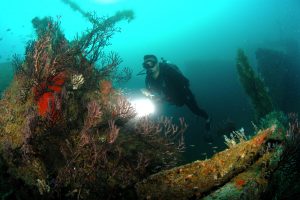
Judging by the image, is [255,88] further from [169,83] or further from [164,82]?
[164,82]

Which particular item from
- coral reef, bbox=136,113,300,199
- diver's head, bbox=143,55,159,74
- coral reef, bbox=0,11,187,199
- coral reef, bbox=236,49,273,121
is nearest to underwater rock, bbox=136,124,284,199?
coral reef, bbox=136,113,300,199

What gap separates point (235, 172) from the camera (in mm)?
3611

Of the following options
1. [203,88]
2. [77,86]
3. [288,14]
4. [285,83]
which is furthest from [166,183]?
[288,14]

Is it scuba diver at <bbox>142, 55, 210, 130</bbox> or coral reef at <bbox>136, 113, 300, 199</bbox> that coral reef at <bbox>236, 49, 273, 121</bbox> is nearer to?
scuba diver at <bbox>142, 55, 210, 130</bbox>

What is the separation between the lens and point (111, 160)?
5.11m

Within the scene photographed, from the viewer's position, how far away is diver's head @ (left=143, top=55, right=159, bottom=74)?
30.1ft

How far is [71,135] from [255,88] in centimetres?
777

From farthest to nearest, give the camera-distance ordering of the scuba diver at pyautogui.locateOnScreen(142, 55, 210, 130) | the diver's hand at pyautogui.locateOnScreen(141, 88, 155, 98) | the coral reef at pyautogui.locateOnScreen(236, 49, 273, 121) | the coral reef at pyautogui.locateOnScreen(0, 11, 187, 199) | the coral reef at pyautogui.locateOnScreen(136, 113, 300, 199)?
1. the coral reef at pyautogui.locateOnScreen(236, 49, 273, 121)
2. the scuba diver at pyautogui.locateOnScreen(142, 55, 210, 130)
3. the diver's hand at pyautogui.locateOnScreen(141, 88, 155, 98)
4. the coral reef at pyautogui.locateOnScreen(0, 11, 187, 199)
5. the coral reef at pyautogui.locateOnScreen(136, 113, 300, 199)

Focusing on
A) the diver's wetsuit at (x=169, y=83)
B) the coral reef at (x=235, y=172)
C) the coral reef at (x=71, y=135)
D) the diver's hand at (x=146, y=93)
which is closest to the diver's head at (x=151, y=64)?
the diver's wetsuit at (x=169, y=83)

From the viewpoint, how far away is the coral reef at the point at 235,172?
11.4 ft

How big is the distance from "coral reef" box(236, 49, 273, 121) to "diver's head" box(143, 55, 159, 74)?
3.55 metres

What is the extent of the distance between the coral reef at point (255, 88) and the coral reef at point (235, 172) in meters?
6.80

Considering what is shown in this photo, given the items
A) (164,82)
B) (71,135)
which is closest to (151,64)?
(164,82)

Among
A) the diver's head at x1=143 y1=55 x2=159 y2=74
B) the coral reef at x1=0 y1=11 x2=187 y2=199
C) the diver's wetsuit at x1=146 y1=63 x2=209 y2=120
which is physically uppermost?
the diver's head at x1=143 y1=55 x2=159 y2=74
